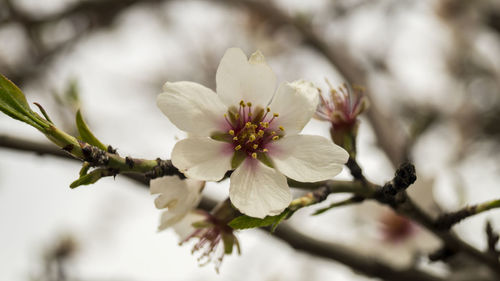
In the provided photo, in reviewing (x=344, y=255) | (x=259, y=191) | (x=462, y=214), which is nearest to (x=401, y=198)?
(x=462, y=214)

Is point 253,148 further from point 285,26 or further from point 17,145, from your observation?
point 285,26

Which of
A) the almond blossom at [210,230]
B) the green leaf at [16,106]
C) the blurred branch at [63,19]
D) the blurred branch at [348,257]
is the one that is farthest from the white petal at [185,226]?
the blurred branch at [63,19]

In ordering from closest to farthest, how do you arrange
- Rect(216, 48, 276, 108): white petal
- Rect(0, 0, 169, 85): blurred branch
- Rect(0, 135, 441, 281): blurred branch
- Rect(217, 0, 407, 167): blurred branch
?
1. Rect(216, 48, 276, 108): white petal
2. Rect(0, 135, 441, 281): blurred branch
3. Rect(217, 0, 407, 167): blurred branch
4. Rect(0, 0, 169, 85): blurred branch

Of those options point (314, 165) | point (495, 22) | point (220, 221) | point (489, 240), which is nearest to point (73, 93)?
point (220, 221)

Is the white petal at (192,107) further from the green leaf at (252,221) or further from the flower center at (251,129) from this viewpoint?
the green leaf at (252,221)

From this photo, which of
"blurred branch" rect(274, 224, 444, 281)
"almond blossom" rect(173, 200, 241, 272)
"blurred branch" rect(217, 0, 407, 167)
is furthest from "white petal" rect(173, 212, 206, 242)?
"blurred branch" rect(217, 0, 407, 167)

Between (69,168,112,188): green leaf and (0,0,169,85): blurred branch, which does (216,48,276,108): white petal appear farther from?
(0,0,169,85): blurred branch
